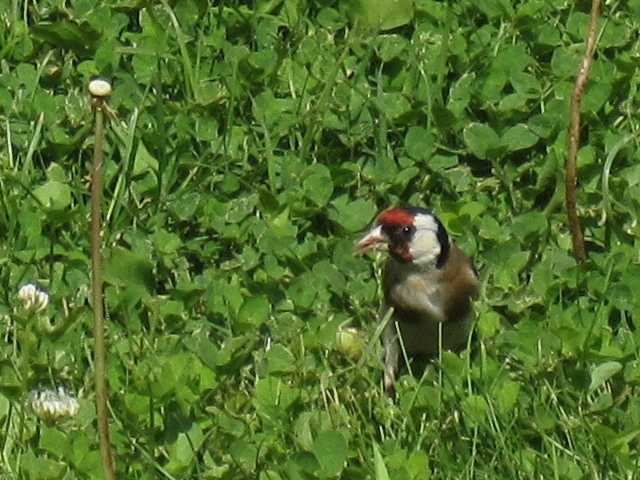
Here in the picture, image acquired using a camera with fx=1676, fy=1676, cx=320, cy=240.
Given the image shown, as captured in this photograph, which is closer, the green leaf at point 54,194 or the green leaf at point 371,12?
the green leaf at point 54,194

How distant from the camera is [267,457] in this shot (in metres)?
3.59

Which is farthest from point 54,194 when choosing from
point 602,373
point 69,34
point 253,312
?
point 602,373

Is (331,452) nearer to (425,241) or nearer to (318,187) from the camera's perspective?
(425,241)

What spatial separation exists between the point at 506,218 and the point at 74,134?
1176 mm

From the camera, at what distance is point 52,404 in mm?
3748

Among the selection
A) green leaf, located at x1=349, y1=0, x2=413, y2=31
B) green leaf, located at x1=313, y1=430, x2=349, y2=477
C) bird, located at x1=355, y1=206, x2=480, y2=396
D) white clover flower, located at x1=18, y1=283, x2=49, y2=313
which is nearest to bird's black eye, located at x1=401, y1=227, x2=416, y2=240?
bird, located at x1=355, y1=206, x2=480, y2=396

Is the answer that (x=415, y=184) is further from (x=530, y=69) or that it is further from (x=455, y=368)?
(x=455, y=368)

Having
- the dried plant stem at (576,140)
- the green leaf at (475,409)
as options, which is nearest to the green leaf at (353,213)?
the dried plant stem at (576,140)

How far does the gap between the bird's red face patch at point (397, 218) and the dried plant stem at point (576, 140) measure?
438mm

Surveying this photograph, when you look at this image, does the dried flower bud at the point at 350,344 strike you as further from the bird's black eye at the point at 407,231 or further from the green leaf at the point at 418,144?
the green leaf at the point at 418,144

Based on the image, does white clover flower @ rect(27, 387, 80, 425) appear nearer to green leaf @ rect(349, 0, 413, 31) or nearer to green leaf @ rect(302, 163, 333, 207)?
green leaf @ rect(302, 163, 333, 207)

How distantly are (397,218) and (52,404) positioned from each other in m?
0.92

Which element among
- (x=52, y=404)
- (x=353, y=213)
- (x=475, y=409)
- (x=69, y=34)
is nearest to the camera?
(x=475, y=409)

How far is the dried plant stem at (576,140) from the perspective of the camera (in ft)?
13.4
